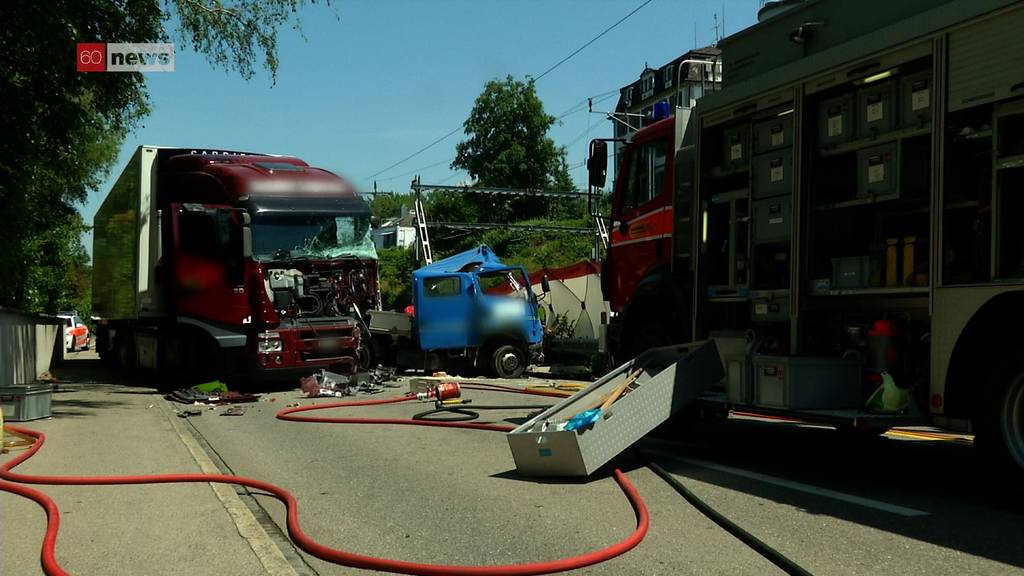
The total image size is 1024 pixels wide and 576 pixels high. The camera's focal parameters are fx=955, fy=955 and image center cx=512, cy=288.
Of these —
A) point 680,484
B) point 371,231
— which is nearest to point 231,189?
point 371,231

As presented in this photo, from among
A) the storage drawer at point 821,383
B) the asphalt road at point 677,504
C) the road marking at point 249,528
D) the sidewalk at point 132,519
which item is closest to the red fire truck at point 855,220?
the storage drawer at point 821,383

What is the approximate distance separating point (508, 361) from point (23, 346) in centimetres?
942

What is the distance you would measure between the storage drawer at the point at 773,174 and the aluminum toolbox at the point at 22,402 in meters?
9.29

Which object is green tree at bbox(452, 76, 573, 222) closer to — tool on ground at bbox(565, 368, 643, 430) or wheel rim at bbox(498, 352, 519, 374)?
wheel rim at bbox(498, 352, 519, 374)

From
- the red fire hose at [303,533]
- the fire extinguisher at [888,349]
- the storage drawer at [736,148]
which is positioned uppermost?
the storage drawer at [736,148]

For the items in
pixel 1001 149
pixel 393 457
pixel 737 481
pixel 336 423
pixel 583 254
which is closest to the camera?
pixel 1001 149

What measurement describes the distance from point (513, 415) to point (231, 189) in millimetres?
6904

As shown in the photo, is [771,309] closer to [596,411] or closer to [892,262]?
[892,262]

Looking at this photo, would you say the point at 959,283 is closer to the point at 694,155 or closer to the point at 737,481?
the point at 737,481

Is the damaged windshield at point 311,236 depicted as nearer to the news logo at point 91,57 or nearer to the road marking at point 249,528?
the news logo at point 91,57

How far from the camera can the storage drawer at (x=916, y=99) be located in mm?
6707

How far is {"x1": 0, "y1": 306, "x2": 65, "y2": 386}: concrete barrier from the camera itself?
16.0 m

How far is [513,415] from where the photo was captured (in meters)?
12.6

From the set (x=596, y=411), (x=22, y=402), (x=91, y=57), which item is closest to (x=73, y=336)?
(x=91, y=57)
